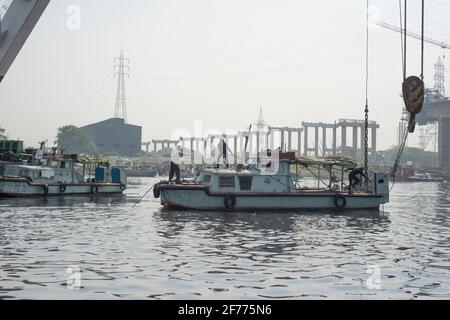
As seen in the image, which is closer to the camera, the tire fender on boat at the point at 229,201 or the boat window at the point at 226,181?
the tire fender on boat at the point at 229,201

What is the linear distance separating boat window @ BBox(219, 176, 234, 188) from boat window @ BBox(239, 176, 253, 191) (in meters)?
0.60

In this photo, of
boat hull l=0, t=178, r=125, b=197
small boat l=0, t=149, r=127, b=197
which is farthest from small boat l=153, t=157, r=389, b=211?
small boat l=0, t=149, r=127, b=197

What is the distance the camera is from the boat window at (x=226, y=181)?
3428cm

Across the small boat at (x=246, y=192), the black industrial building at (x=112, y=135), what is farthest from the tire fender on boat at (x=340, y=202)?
the black industrial building at (x=112, y=135)

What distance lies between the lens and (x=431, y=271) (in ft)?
51.0

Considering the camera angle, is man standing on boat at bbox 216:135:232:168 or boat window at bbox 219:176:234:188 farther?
man standing on boat at bbox 216:135:232:168

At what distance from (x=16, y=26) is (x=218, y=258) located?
9324mm

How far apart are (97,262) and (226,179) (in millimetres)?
18921

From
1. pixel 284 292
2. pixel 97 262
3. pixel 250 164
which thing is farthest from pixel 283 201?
pixel 284 292

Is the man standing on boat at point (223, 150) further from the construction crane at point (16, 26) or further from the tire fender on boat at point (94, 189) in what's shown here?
→ the construction crane at point (16, 26)

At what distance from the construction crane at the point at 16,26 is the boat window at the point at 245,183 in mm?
22885

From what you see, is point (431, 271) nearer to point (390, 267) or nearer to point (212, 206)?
point (390, 267)

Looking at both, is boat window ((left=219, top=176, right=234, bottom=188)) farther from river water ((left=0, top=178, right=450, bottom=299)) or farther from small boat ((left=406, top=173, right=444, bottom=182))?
small boat ((left=406, top=173, right=444, bottom=182))

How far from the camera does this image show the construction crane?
490 inches
